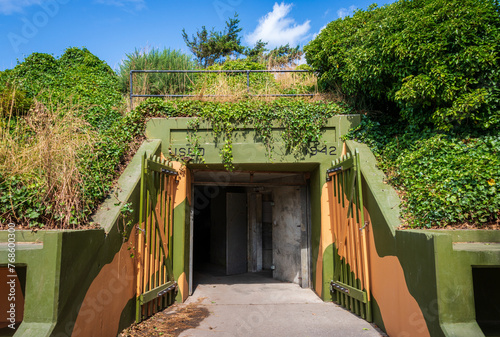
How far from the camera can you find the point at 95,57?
9.54m

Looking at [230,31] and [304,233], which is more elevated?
A: [230,31]

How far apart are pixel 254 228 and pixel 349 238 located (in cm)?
500

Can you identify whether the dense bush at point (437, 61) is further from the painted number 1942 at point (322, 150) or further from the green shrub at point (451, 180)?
the painted number 1942 at point (322, 150)

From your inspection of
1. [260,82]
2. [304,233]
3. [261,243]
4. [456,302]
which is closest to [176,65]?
[260,82]

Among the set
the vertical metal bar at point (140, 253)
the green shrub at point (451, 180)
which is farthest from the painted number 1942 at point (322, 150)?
the vertical metal bar at point (140, 253)

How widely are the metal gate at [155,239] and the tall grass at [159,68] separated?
193 inches

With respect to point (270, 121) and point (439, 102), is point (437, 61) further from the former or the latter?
point (270, 121)

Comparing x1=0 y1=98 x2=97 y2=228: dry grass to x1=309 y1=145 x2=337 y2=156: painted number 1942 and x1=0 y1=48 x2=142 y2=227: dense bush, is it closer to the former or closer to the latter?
x1=0 y1=48 x2=142 y2=227: dense bush

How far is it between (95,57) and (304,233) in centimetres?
795

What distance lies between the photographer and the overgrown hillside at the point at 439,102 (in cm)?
385

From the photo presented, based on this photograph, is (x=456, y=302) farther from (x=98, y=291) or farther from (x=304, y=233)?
(x=304, y=233)

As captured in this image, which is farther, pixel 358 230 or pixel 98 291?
pixel 358 230

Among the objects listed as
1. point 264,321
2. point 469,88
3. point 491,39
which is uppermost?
point 491,39

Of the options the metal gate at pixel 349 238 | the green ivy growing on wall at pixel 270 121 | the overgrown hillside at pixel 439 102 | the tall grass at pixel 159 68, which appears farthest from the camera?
the tall grass at pixel 159 68
